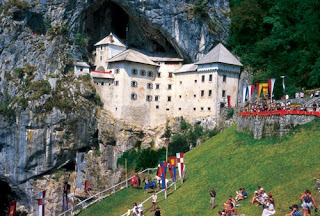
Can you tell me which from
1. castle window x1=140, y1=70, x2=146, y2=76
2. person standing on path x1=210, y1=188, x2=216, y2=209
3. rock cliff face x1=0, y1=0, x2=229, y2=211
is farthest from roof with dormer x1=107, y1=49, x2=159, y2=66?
person standing on path x1=210, y1=188, x2=216, y2=209

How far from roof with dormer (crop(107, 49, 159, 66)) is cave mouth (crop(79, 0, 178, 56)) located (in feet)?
7.52

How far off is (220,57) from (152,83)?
10.3m

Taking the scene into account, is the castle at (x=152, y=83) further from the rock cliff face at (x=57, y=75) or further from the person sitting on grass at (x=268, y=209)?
the person sitting on grass at (x=268, y=209)

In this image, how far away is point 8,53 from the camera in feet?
205

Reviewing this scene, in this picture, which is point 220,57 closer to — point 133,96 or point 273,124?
point 133,96

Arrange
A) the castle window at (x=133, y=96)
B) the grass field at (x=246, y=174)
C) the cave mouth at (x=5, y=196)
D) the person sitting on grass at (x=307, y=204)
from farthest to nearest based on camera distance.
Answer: the cave mouth at (x=5, y=196) → the castle window at (x=133, y=96) → the grass field at (x=246, y=174) → the person sitting on grass at (x=307, y=204)

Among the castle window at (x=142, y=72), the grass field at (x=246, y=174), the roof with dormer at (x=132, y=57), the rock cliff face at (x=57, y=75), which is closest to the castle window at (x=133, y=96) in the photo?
the castle window at (x=142, y=72)

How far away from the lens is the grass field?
79.5 ft

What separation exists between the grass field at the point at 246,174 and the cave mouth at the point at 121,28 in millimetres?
27792

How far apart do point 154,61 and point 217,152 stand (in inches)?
1082

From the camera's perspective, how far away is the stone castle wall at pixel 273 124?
104ft

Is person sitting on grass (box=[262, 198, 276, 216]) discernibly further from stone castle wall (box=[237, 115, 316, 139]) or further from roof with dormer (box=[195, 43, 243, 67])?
roof with dormer (box=[195, 43, 243, 67])

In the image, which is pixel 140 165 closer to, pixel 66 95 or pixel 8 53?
pixel 66 95

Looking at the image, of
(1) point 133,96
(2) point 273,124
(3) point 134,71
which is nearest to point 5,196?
(1) point 133,96
